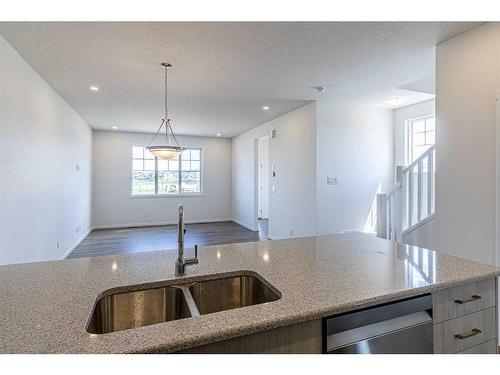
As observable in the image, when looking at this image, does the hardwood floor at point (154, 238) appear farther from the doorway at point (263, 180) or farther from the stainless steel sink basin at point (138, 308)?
the stainless steel sink basin at point (138, 308)

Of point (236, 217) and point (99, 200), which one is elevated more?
point (99, 200)

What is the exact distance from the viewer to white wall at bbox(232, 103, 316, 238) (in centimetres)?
476

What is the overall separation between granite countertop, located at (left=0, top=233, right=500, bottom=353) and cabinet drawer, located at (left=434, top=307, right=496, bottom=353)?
176mm

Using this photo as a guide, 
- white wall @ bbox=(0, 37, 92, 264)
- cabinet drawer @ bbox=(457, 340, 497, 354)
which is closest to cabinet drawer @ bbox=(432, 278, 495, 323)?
cabinet drawer @ bbox=(457, 340, 497, 354)

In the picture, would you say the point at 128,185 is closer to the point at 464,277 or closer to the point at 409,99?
the point at 409,99

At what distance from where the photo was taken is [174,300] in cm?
122

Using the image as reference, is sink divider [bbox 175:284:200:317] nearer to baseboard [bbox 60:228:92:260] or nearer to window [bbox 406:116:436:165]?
baseboard [bbox 60:228:92:260]

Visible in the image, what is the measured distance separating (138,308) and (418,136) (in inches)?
214

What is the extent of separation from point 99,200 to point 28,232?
4.45 meters

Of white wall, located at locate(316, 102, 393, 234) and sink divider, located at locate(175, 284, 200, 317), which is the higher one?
white wall, located at locate(316, 102, 393, 234)

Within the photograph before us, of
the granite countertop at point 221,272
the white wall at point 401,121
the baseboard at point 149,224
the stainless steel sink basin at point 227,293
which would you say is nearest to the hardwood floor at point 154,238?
the baseboard at point 149,224

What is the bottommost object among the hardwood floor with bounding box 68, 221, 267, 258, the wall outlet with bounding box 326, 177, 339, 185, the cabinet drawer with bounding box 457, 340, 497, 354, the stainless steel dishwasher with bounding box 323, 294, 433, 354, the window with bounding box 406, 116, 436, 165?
the hardwood floor with bounding box 68, 221, 267, 258

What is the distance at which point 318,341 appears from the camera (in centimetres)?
94
